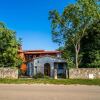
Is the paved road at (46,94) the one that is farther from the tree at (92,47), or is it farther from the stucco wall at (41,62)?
the stucco wall at (41,62)

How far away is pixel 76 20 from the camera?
58.0m

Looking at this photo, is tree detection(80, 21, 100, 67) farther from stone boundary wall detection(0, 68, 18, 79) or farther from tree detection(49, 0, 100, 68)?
stone boundary wall detection(0, 68, 18, 79)

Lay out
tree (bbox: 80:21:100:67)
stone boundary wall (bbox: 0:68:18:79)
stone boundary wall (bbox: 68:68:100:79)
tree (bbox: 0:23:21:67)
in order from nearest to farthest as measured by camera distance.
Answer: stone boundary wall (bbox: 0:68:18:79), stone boundary wall (bbox: 68:68:100:79), tree (bbox: 80:21:100:67), tree (bbox: 0:23:21:67)

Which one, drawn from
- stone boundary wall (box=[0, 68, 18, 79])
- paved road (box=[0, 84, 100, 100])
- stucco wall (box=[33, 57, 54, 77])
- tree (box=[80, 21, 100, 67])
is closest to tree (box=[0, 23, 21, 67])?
stone boundary wall (box=[0, 68, 18, 79])

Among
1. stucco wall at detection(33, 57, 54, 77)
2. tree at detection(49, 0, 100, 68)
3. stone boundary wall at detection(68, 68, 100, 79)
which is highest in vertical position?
tree at detection(49, 0, 100, 68)

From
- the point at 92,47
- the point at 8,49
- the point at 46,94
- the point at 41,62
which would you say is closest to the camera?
the point at 46,94

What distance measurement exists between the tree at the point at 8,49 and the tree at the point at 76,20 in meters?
8.20

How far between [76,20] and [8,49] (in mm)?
13113

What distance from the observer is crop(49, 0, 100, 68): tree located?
5711 centimetres

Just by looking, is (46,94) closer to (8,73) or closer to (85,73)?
(8,73)

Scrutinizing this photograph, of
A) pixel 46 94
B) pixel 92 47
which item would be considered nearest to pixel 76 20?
pixel 92 47

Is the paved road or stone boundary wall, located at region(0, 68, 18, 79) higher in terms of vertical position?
stone boundary wall, located at region(0, 68, 18, 79)

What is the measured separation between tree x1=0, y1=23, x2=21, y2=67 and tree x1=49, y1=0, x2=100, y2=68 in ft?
26.9

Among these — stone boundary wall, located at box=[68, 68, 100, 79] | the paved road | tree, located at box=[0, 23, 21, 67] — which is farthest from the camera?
tree, located at box=[0, 23, 21, 67]
